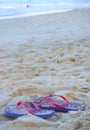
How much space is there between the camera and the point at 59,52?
188 inches

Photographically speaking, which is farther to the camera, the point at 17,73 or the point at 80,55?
the point at 80,55

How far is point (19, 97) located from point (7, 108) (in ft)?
0.95

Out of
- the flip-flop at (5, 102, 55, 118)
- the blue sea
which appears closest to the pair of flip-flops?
the flip-flop at (5, 102, 55, 118)

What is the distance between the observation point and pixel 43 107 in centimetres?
229

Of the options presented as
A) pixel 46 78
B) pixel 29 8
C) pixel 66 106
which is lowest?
pixel 29 8

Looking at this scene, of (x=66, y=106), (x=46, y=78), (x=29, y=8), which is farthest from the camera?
(x=29, y=8)

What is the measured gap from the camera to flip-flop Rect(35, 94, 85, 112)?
2.29 m

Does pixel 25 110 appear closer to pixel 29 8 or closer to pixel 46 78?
pixel 46 78

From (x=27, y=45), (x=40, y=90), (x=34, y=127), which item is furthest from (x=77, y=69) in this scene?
(x=27, y=45)

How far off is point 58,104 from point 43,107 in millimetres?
121

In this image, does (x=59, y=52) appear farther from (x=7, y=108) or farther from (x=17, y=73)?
(x=7, y=108)

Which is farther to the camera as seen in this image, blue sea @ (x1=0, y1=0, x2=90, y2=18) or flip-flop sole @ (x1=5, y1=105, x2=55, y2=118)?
blue sea @ (x1=0, y1=0, x2=90, y2=18)

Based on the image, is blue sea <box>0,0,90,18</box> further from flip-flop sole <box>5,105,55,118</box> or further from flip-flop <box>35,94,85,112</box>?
flip-flop sole <box>5,105,55,118</box>

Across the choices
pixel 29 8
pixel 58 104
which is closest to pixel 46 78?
pixel 58 104
